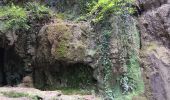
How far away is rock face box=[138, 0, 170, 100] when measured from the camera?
11.4 meters

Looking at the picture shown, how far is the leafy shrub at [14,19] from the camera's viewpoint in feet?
39.5

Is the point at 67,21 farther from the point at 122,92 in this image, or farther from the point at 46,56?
the point at 122,92

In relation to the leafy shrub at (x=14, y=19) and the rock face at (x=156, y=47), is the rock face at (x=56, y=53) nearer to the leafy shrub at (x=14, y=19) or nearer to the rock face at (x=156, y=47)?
the leafy shrub at (x=14, y=19)

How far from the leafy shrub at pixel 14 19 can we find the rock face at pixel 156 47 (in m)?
4.57

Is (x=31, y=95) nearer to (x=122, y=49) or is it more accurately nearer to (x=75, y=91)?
(x=75, y=91)

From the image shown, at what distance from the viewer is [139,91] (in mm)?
11344

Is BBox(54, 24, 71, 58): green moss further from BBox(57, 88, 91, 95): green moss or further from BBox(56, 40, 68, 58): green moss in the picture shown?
BBox(57, 88, 91, 95): green moss

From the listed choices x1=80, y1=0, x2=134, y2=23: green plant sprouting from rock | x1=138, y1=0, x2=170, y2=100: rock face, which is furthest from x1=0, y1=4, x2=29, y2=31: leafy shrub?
x1=138, y1=0, x2=170, y2=100: rock face

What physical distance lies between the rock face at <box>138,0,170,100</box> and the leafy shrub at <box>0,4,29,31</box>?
4567 mm

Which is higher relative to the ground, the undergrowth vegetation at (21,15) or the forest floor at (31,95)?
the undergrowth vegetation at (21,15)

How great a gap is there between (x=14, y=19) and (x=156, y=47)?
5417 millimetres

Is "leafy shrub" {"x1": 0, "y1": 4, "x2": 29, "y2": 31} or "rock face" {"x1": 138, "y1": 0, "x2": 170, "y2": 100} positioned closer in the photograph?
"rock face" {"x1": 138, "y1": 0, "x2": 170, "y2": 100}

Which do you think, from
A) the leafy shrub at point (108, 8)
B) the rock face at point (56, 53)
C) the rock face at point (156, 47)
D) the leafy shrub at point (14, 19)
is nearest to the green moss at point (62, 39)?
the rock face at point (56, 53)

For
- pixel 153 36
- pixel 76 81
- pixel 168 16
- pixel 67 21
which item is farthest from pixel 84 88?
pixel 168 16
